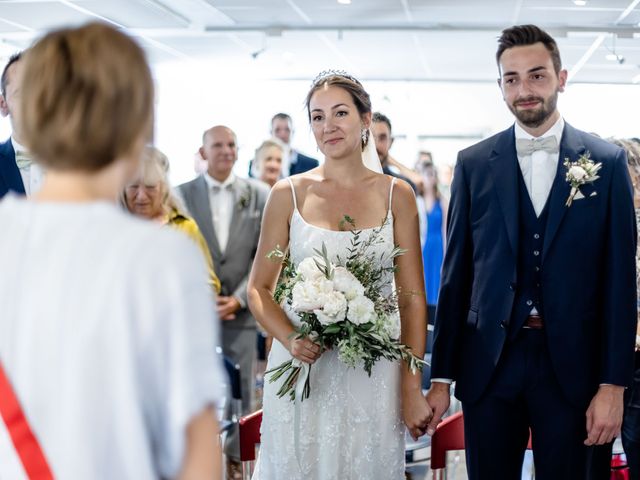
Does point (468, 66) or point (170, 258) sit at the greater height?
point (468, 66)

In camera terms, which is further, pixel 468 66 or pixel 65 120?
pixel 468 66

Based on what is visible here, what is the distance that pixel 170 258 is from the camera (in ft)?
3.83

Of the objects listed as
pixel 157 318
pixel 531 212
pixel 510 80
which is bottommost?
pixel 157 318

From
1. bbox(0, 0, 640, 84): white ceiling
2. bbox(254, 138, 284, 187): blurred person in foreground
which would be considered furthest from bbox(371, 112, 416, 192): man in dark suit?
bbox(0, 0, 640, 84): white ceiling

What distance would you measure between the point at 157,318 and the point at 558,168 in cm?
186

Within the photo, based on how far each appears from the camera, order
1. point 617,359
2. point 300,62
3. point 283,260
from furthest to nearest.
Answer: point 300,62 → point 283,260 → point 617,359

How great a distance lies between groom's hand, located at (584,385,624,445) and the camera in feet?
8.63

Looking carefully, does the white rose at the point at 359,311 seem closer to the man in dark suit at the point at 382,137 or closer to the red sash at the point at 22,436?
the red sash at the point at 22,436

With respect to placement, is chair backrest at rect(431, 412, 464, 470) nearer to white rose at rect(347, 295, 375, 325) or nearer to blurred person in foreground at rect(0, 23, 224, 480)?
white rose at rect(347, 295, 375, 325)

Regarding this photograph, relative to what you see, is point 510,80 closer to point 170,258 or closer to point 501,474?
point 501,474

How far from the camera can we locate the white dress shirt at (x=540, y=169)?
275 centimetres

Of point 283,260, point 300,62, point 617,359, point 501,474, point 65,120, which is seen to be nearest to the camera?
point 65,120

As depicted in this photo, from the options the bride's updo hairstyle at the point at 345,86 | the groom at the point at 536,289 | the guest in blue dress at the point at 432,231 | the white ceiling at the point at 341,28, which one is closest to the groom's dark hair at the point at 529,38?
the groom at the point at 536,289

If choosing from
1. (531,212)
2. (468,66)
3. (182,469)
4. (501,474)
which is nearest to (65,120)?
(182,469)
